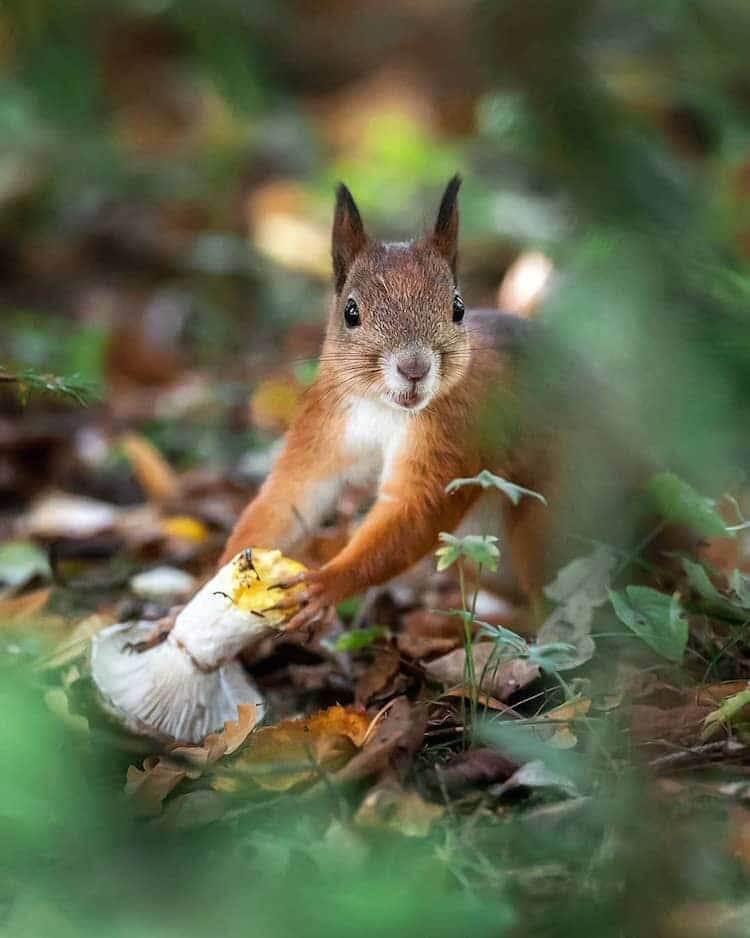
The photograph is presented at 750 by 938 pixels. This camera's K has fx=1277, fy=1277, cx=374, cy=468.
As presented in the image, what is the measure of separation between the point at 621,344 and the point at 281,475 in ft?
4.35

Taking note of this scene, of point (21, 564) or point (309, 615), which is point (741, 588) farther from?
point (21, 564)

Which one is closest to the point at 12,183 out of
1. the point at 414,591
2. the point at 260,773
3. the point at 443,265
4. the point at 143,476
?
the point at 143,476

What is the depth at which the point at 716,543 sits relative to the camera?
2879 mm

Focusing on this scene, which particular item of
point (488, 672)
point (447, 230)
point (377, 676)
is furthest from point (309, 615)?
point (447, 230)

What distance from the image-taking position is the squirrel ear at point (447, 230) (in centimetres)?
249

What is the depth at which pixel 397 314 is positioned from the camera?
2377 mm

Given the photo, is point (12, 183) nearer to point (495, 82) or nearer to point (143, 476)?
point (143, 476)

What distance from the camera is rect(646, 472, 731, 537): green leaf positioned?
224 centimetres

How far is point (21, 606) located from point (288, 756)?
1056mm

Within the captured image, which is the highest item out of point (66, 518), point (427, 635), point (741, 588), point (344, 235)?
point (344, 235)

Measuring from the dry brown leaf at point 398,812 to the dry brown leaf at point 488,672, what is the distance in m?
A: 0.39

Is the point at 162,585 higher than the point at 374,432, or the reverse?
the point at 374,432

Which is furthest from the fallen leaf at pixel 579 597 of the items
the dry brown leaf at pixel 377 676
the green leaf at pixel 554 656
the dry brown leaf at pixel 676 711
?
the dry brown leaf at pixel 377 676

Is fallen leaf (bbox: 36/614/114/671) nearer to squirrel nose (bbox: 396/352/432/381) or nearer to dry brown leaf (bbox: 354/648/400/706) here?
dry brown leaf (bbox: 354/648/400/706)
